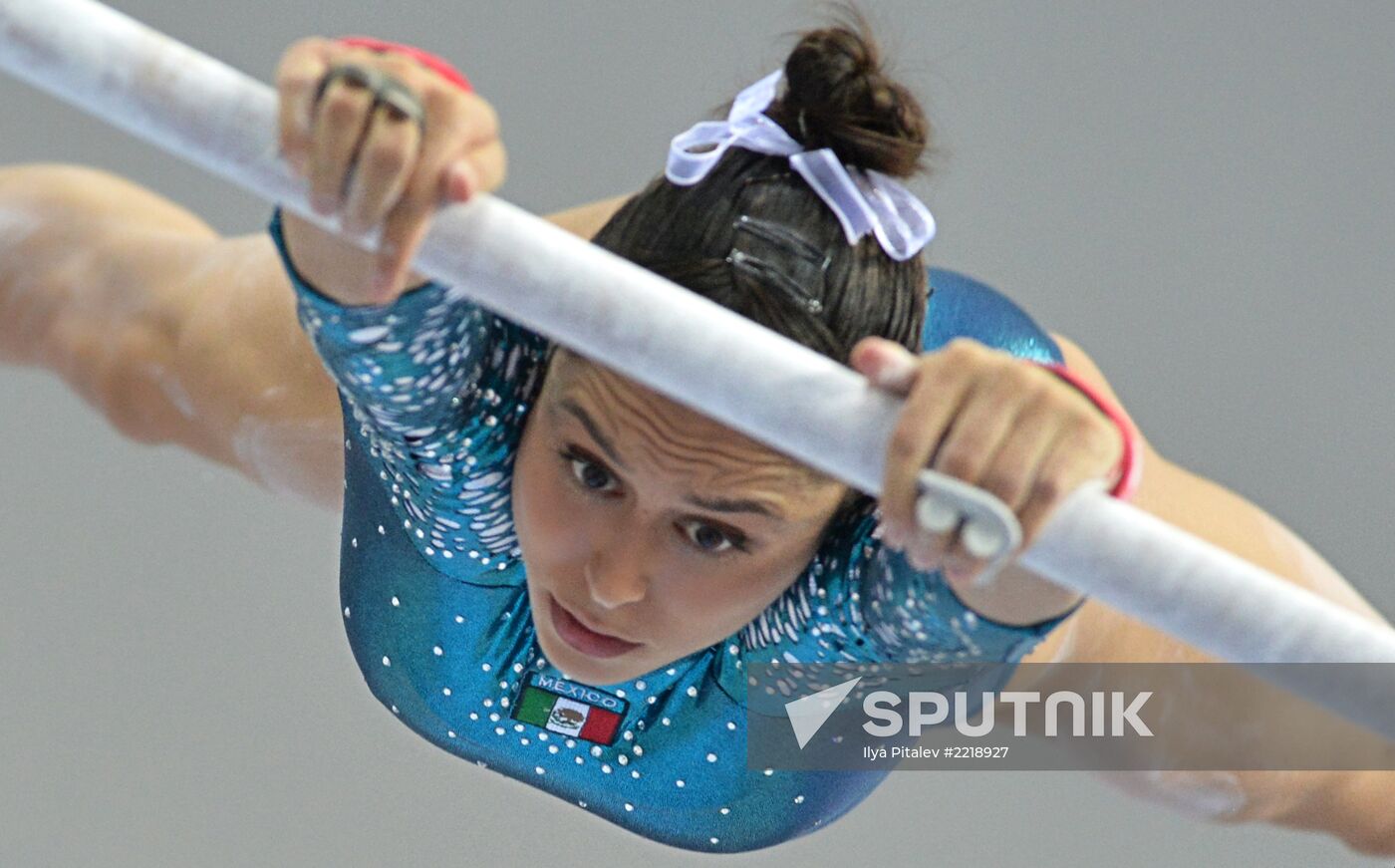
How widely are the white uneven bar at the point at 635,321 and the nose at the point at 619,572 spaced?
0.15m

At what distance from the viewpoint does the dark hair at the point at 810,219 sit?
640mm

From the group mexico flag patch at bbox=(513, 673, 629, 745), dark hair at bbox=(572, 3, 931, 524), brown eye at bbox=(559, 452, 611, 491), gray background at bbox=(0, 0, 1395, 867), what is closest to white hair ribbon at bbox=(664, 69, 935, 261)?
dark hair at bbox=(572, 3, 931, 524)

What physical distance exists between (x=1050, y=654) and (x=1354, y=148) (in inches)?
26.3

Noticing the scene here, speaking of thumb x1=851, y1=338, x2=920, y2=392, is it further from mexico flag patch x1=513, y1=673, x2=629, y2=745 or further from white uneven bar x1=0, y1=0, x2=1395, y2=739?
mexico flag patch x1=513, y1=673, x2=629, y2=745

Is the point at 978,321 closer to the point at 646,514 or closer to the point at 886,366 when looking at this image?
the point at 646,514

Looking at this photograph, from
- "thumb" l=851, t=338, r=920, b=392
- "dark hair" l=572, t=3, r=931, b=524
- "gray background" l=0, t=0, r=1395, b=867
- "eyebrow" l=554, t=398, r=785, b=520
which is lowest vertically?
"gray background" l=0, t=0, r=1395, b=867

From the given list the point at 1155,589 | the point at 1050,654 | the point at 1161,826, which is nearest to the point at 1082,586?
the point at 1155,589

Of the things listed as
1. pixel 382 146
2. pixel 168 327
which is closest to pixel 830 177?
pixel 382 146

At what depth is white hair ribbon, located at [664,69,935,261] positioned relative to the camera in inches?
26.2

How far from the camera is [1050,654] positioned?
0.90 meters

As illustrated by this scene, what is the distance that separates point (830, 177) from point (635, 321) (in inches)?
7.7

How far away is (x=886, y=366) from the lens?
50 centimetres

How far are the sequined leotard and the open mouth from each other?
0.19ft

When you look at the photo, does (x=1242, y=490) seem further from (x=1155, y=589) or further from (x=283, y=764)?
(x=1155, y=589)
